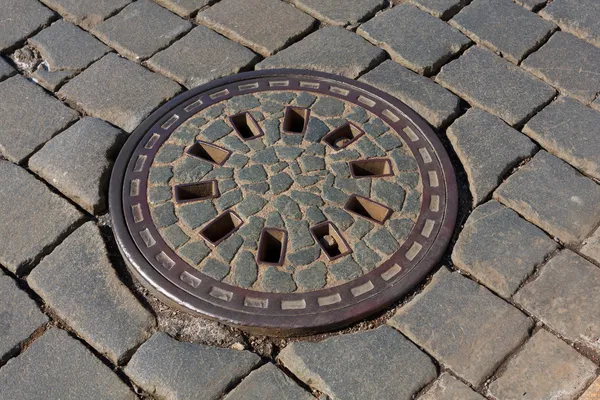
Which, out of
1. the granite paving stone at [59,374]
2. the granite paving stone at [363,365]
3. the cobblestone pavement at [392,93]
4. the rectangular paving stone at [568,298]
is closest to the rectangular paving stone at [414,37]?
the cobblestone pavement at [392,93]

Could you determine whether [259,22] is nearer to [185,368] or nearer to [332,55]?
[332,55]

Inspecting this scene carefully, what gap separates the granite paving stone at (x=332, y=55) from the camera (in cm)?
380

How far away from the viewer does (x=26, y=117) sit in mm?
3650

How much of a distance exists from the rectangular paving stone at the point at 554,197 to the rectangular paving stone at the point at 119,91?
5.69 ft

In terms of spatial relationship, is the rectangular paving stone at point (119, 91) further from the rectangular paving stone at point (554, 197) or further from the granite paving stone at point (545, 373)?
the granite paving stone at point (545, 373)

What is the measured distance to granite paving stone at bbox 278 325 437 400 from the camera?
8.57 ft

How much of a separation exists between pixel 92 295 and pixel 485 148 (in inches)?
73.5

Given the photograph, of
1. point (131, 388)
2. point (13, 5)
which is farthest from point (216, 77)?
point (131, 388)

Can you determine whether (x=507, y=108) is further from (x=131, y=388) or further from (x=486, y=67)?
(x=131, y=388)

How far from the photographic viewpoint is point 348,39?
13.0ft

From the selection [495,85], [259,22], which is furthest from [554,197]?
[259,22]

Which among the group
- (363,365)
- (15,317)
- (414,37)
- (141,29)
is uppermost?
(414,37)

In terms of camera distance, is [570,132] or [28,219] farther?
[570,132]

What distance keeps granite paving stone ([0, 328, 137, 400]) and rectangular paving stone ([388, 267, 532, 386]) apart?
1.10 metres
